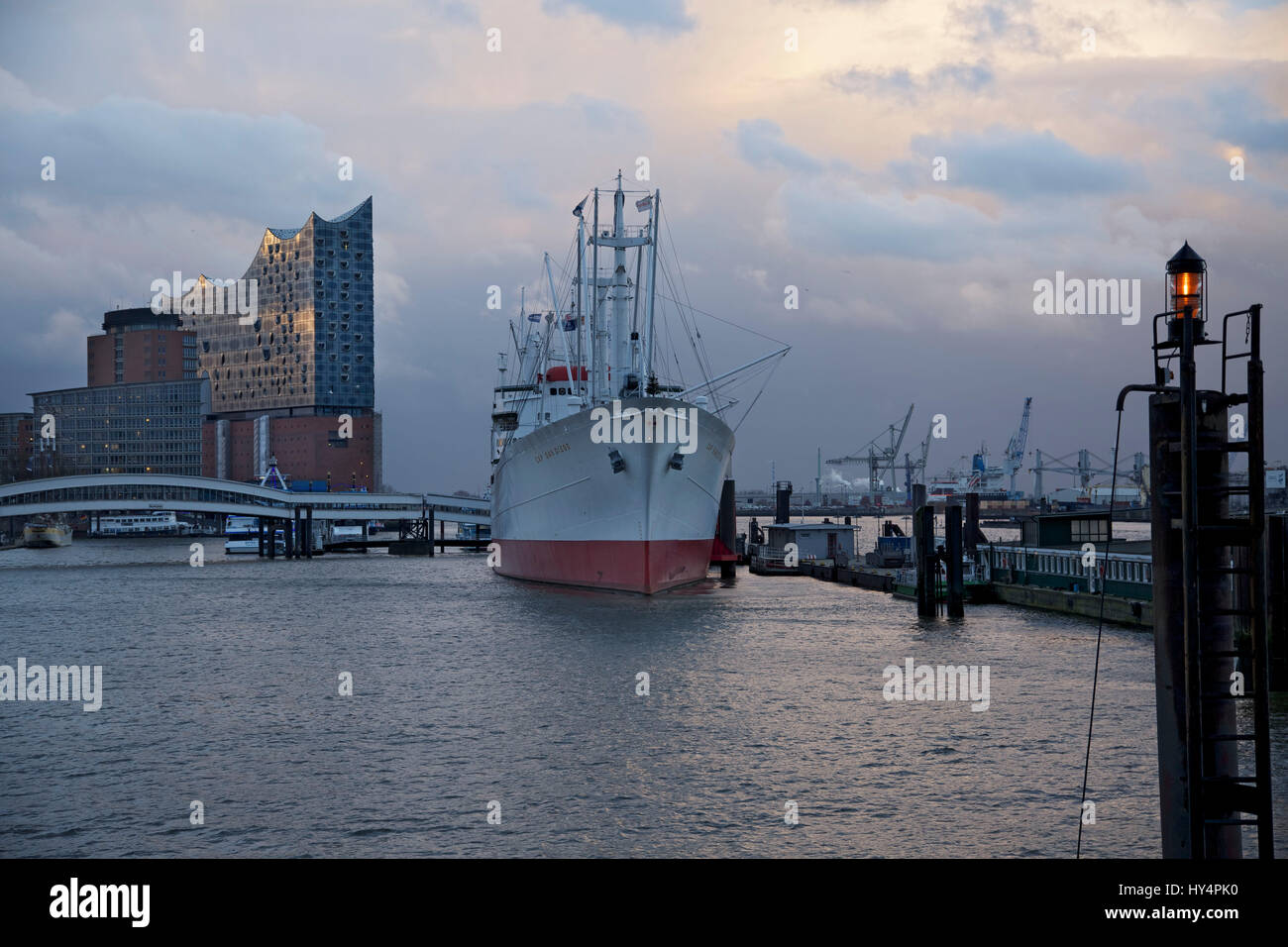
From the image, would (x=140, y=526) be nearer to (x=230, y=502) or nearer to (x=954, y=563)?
(x=230, y=502)

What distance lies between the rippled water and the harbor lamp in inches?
319

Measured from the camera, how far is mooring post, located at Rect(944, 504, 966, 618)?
40.0m

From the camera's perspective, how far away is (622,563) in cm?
4516

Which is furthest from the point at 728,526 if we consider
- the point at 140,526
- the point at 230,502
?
the point at 140,526

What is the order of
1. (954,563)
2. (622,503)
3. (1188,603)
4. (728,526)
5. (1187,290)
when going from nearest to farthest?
(1188,603) < (1187,290) < (954,563) < (622,503) < (728,526)

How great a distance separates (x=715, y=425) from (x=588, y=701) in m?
25.1

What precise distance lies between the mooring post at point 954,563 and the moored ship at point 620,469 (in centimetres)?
1084

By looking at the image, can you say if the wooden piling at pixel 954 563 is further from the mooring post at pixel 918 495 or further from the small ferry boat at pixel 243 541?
the small ferry boat at pixel 243 541

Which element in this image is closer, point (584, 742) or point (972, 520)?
point (584, 742)

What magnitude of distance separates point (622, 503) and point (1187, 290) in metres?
36.0
